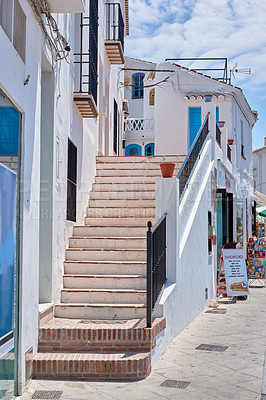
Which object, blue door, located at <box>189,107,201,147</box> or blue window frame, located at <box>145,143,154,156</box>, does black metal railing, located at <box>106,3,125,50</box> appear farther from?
blue window frame, located at <box>145,143,154,156</box>

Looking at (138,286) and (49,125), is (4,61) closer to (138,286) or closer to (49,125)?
(49,125)

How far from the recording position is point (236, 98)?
2089 centimetres

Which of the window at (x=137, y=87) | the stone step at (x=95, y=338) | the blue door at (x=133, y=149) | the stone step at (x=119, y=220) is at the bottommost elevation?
the stone step at (x=95, y=338)

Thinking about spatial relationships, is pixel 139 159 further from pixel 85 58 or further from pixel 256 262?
pixel 256 262

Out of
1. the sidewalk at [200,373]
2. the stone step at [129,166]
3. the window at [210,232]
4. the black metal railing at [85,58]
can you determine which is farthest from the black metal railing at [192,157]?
the sidewalk at [200,373]

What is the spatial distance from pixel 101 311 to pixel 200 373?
1645mm

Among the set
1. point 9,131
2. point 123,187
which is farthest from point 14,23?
point 123,187

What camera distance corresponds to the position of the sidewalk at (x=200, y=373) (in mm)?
5207

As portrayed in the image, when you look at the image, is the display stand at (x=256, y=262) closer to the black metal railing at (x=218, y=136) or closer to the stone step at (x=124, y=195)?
the black metal railing at (x=218, y=136)

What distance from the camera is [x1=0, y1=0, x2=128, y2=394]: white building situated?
5.00m

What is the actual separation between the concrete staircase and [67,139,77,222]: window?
431 mm

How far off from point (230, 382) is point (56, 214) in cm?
318

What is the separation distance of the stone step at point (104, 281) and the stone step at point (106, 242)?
0.98 meters

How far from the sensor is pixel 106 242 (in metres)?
8.57
